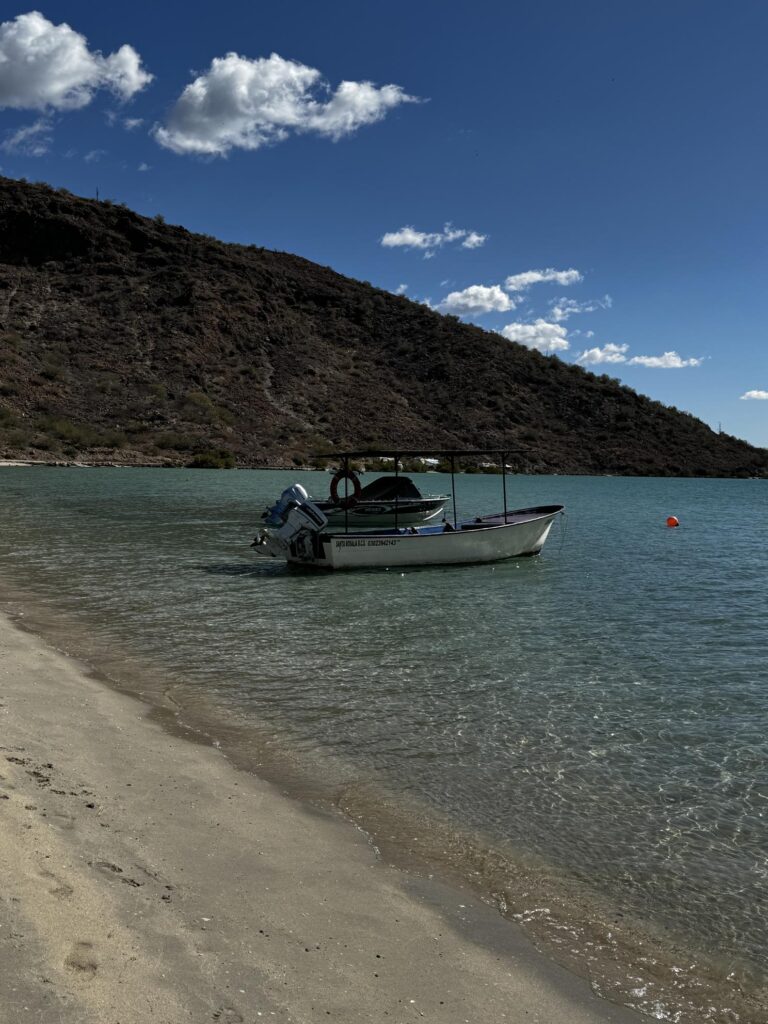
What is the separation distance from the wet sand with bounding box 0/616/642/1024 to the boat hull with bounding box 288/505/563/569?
38.3 feet

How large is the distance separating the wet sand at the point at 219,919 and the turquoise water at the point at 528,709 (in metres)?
0.47

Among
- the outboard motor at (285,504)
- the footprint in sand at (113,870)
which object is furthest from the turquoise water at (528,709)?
the footprint in sand at (113,870)

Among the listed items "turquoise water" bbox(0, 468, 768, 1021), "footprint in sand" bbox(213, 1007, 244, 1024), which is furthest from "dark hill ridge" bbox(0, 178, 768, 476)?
"footprint in sand" bbox(213, 1007, 244, 1024)

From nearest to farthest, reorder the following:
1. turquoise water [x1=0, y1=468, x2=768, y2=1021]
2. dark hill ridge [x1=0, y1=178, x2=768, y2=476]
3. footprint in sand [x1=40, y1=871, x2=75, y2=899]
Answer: footprint in sand [x1=40, y1=871, x2=75, y2=899]
turquoise water [x1=0, y1=468, x2=768, y2=1021]
dark hill ridge [x1=0, y1=178, x2=768, y2=476]

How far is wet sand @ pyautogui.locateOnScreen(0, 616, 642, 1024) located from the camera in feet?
9.98

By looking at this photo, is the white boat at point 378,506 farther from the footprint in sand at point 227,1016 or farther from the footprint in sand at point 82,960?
the footprint in sand at point 227,1016

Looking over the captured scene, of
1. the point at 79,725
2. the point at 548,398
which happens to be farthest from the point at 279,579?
the point at 548,398

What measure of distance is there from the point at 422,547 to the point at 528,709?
385 inches

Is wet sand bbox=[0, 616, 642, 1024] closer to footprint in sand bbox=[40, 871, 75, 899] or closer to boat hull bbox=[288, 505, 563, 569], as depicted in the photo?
footprint in sand bbox=[40, 871, 75, 899]

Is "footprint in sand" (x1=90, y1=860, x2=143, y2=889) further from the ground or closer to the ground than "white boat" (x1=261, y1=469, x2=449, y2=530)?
closer to the ground

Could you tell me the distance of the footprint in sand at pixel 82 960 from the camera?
3.01 metres

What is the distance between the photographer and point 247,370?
7688cm

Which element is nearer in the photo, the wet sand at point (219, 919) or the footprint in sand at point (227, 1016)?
the footprint in sand at point (227, 1016)

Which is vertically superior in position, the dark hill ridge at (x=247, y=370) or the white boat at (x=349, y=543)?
the dark hill ridge at (x=247, y=370)
